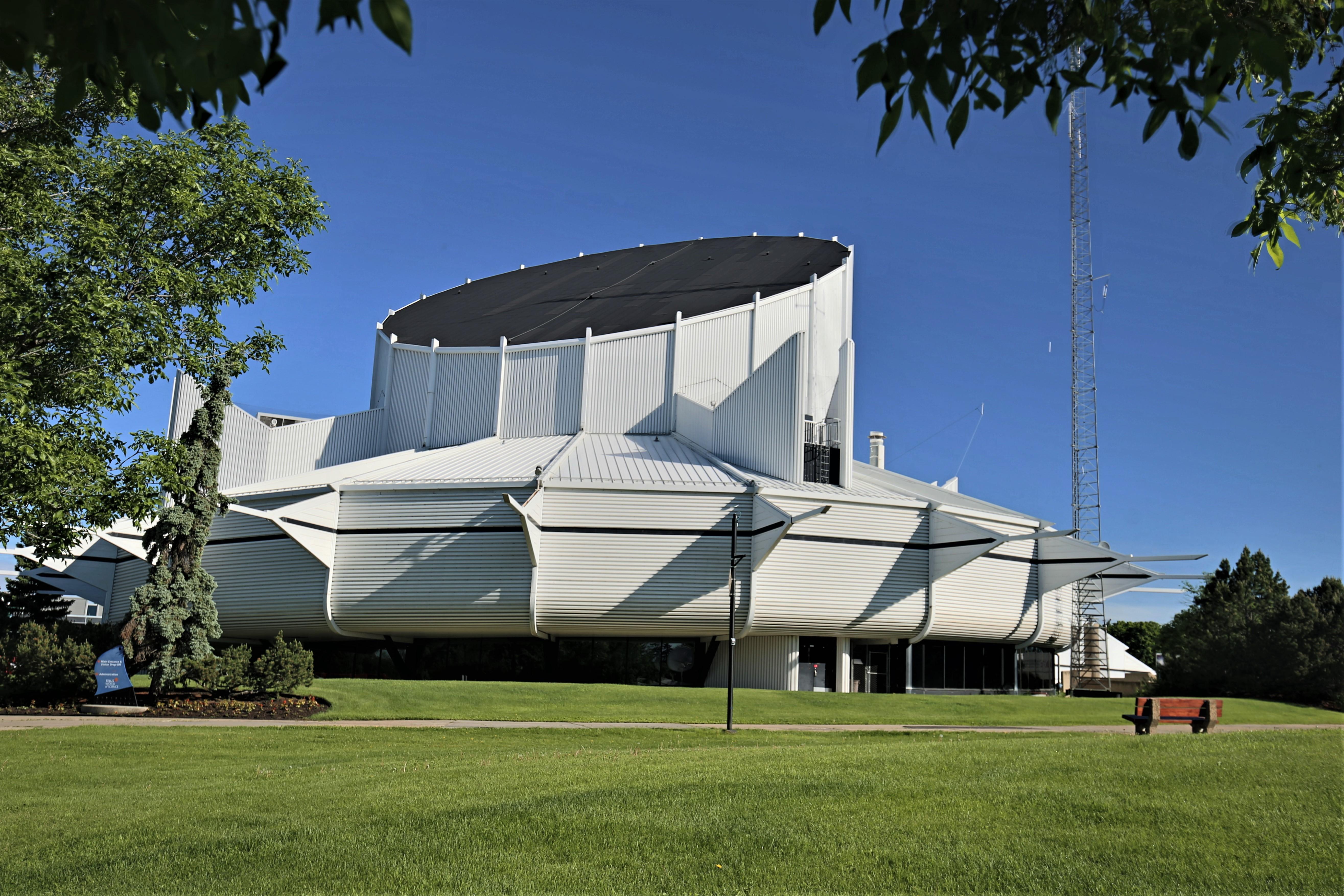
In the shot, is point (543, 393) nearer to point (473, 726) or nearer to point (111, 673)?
point (473, 726)

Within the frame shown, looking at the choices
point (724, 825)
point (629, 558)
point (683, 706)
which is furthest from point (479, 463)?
point (724, 825)

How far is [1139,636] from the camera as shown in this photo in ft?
309

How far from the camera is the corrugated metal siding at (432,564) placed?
108ft

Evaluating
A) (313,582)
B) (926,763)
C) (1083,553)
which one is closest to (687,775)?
(926,763)

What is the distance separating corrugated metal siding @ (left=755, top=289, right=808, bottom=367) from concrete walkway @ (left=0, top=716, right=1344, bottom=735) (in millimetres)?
20439

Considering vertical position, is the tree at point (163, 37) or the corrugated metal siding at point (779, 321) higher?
the corrugated metal siding at point (779, 321)

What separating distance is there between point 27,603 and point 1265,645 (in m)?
53.8

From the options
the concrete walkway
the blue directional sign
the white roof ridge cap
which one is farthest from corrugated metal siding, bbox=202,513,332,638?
the white roof ridge cap

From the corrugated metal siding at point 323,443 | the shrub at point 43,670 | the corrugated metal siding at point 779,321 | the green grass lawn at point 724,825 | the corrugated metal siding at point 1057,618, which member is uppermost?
the corrugated metal siding at point 779,321

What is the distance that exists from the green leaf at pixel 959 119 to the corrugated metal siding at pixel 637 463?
95.8 feet

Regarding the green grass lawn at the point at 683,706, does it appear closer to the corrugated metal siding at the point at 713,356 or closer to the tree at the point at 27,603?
the corrugated metal siding at the point at 713,356

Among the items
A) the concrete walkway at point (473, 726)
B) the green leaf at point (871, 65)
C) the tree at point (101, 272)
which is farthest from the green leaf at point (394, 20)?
the concrete walkway at point (473, 726)

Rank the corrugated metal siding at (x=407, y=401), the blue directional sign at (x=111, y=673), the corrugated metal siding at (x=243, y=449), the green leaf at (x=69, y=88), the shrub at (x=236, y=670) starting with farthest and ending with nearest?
A: the corrugated metal siding at (x=407, y=401)
the corrugated metal siding at (x=243, y=449)
the shrub at (x=236, y=670)
the blue directional sign at (x=111, y=673)
the green leaf at (x=69, y=88)

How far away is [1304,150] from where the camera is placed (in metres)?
5.79
